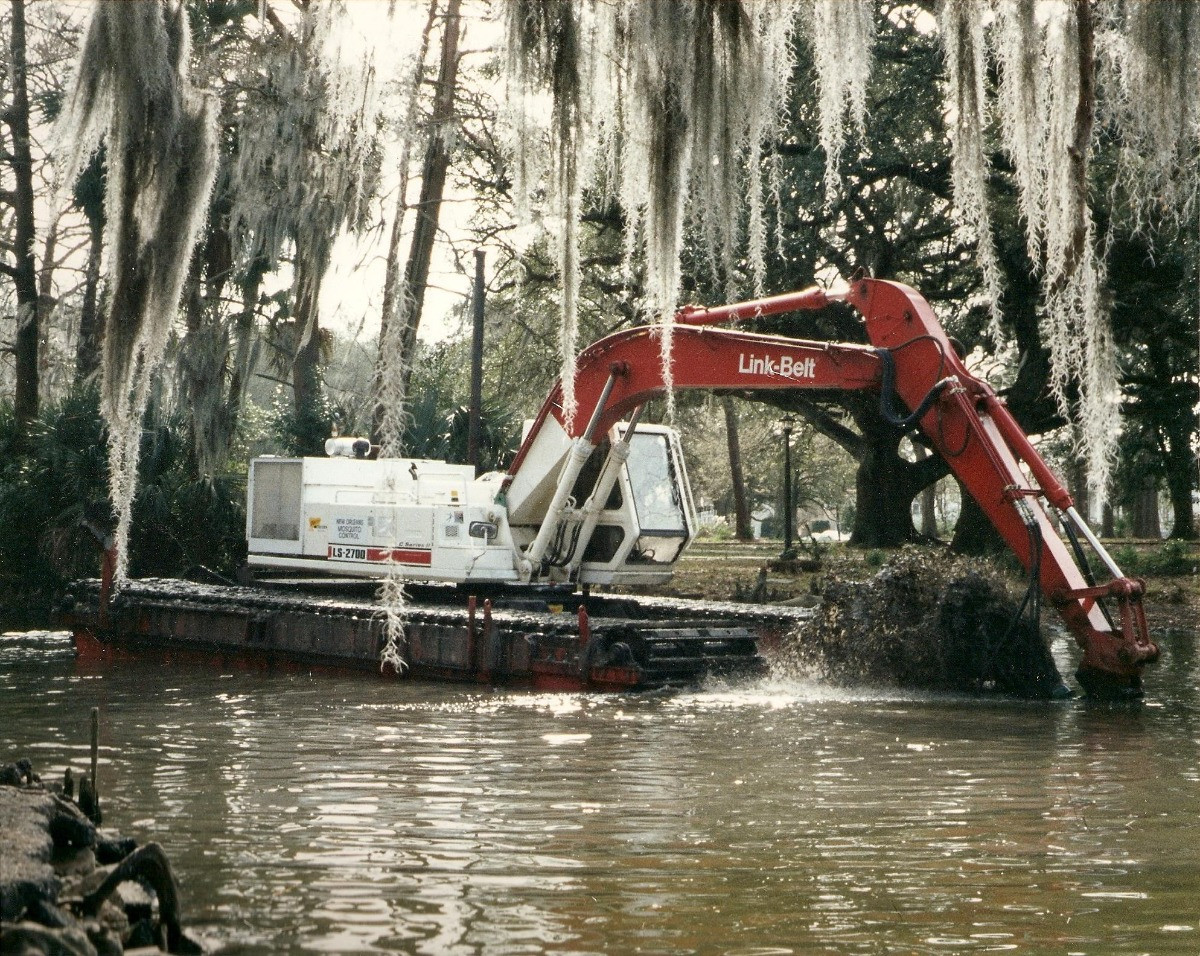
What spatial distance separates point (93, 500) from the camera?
22.8 m

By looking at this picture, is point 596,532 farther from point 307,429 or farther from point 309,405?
point 309,405

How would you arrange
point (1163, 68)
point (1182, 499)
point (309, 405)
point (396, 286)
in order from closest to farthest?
point (1163, 68) < point (396, 286) < point (309, 405) < point (1182, 499)

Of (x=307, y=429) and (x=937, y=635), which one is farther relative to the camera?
(x=307, y=429)

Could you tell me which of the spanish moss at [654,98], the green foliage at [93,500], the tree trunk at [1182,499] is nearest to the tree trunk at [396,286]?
the spanish moss at [654,98]

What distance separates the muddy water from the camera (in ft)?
19.6

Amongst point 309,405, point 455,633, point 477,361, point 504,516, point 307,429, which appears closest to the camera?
point 455,633

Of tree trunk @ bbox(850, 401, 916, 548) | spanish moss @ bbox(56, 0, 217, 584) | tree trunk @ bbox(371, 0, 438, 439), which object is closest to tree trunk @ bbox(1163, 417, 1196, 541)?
tree trunk @ bbox(850, 401, 916, 548)

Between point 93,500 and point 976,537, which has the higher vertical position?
point 93,500

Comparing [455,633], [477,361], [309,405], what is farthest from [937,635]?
[309,405]

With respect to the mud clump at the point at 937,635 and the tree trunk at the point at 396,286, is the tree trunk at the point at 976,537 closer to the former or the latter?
the mud clump at the point at 937,635

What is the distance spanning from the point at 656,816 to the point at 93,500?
16.6 metres

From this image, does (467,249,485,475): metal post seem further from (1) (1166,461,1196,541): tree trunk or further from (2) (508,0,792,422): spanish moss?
(1) (1166,461,1196,541): tree trunk

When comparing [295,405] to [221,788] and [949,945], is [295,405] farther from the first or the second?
[949,945]

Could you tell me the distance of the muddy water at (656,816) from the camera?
19.6 ft
